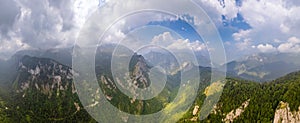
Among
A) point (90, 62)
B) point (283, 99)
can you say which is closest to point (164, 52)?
point (90, 62)

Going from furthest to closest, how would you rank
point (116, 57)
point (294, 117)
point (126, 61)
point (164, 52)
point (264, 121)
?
point (264, 121), point (294, 117), point (164, 52), point (126, 61), point (116, 57)

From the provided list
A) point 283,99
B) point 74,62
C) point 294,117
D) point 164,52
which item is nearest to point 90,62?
point 74,62

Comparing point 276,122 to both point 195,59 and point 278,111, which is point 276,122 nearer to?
point 278,111

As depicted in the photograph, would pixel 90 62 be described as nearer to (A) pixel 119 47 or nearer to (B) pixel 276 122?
(A) pixel 119 47

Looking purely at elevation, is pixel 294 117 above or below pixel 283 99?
below

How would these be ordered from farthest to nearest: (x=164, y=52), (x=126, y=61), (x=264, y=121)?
(x=264, y=121), (x=164, y=52), (x=126, y=61)

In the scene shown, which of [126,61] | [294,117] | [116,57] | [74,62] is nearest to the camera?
[74,62]

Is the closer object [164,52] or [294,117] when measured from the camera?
[164,52]
